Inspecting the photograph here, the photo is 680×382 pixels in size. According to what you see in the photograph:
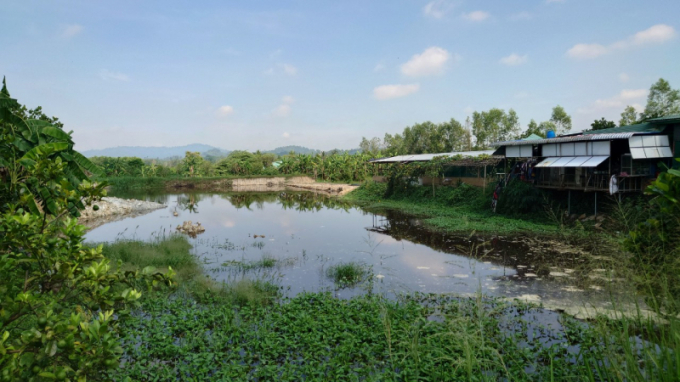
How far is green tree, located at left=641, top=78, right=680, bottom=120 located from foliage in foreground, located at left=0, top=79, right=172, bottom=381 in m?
35.5

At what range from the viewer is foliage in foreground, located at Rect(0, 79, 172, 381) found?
1797mm

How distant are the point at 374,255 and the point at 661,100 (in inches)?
1224

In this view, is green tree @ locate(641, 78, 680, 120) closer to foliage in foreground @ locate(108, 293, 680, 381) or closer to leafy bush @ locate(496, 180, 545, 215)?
leafy bush @ locate(496, 180, 545, 215)

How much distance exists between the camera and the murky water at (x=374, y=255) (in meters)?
7.88

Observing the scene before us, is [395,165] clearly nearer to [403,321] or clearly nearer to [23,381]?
A: [403,321]

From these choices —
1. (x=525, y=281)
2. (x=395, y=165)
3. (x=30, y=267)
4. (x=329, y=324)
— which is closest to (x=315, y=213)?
(x=395, y=165)

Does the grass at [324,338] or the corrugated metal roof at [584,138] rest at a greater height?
the corrugated metal roof at [584,138]

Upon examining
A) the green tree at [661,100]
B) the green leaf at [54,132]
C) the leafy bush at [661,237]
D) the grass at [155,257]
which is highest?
the green tree at [661,100]

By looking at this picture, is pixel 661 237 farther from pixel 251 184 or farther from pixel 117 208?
pixel 251 184

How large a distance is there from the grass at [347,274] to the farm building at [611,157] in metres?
9.04

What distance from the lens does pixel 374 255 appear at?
1089 centimetres

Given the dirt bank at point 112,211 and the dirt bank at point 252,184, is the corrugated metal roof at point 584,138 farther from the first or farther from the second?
the dirt bank at point 252,184

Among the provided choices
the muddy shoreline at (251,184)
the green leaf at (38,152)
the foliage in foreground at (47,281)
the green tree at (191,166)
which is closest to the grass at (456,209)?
the foliage in foreground at (47,281)

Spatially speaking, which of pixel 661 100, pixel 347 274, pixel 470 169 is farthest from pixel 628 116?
pixel 347 274
